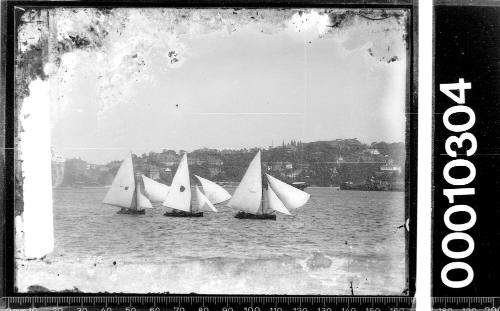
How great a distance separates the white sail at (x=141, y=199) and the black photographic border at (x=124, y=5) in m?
0.51

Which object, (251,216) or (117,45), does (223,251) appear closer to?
(251,216)

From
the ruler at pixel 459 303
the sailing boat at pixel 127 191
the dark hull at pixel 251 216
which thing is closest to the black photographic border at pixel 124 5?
the ruler at pixel 459 303

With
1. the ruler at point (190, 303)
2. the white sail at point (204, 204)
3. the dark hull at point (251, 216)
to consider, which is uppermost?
the white sail at point (204, 204)

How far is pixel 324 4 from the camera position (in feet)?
9.04

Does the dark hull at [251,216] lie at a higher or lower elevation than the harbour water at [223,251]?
higher

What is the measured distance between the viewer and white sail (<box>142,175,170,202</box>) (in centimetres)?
276

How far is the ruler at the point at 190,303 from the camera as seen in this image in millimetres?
2738

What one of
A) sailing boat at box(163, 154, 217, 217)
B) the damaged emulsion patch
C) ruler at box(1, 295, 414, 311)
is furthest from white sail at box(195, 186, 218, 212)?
the damaged emulsion patch

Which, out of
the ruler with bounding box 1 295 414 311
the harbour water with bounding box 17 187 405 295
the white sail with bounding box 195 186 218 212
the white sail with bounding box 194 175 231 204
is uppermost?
the white sail with bounding box 194 175 231 204

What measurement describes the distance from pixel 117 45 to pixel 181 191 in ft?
2.87

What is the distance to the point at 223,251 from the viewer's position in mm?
2746

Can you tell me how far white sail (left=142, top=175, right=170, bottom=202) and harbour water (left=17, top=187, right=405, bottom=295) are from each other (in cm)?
7

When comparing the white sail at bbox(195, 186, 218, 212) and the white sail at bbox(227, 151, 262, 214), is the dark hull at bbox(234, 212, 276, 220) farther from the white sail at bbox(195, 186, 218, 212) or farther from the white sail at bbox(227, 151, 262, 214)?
the white sail at bbox(195, 186, 218, 212)

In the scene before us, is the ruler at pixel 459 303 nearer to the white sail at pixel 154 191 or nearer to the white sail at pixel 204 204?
the white sail at pixel 204 204
